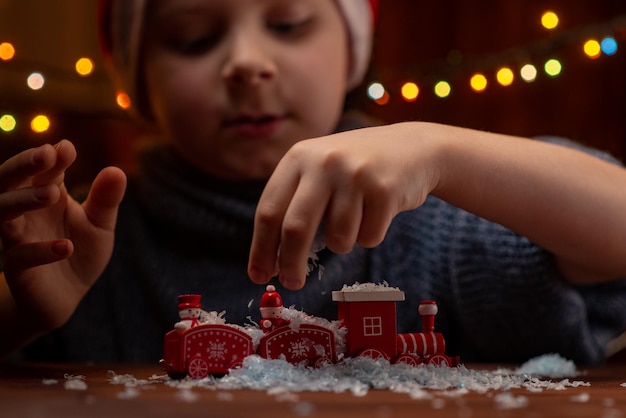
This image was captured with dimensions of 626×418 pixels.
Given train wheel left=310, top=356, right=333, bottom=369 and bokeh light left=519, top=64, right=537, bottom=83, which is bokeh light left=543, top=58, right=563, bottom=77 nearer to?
bokeh light left=519, top=64, right=537, bottom=83

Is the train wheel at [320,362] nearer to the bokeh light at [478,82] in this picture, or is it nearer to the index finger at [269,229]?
the index finger at [269,229]

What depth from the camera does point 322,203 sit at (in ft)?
1.13

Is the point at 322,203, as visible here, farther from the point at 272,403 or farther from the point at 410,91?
the point at 410,91

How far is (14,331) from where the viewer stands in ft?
1.64

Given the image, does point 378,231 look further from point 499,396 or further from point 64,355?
point 64,355

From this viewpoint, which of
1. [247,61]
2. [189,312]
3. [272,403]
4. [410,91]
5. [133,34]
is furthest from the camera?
[410,91]

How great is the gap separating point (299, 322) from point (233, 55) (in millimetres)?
203

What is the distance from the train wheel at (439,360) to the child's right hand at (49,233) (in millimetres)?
204

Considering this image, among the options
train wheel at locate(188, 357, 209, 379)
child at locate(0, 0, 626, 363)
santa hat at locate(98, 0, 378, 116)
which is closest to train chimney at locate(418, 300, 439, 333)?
child at locate(0, 0, 626, 363)

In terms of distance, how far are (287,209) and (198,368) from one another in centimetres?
9

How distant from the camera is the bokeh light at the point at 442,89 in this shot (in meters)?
0.87

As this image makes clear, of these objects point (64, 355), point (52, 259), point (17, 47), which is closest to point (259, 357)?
point (52, 259)

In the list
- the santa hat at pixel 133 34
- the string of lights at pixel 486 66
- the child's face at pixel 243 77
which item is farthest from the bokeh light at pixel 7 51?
the child's face at pixel 243 77

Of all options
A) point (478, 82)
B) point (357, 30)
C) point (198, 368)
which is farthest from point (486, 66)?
point (198, 368)
